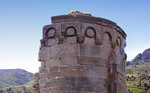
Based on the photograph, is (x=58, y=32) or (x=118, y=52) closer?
(x=58, y=32)

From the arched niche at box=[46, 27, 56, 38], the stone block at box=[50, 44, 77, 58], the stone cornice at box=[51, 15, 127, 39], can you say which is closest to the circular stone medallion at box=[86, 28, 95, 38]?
the stone cornice at box=[51, 15, 127, 39]

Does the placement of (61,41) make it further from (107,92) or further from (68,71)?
(107,92)

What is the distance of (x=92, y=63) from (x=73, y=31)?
1.13 m

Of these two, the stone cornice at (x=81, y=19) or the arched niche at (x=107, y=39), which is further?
the arched niche at (x=107, y=39)

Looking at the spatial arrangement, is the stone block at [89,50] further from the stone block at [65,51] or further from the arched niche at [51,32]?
the arched niche at [51,32]

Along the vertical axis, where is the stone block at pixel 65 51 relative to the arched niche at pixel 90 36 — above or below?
below

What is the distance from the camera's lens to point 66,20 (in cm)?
793

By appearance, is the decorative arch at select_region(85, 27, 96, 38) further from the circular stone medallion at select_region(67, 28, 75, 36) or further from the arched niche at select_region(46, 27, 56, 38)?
the arched niche at select_region(46, 27, 56, 38)

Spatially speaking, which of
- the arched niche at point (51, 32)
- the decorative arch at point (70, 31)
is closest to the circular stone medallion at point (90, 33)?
the decorative arch at point (70, 31)

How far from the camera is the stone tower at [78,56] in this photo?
25.0 ft

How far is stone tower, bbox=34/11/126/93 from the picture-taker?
7.63 metres

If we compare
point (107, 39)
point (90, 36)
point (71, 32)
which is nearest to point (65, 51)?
point (71, 32)

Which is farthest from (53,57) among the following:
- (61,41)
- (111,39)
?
(111,39)

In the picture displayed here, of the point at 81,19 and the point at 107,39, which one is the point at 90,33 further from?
the point at 107,39
